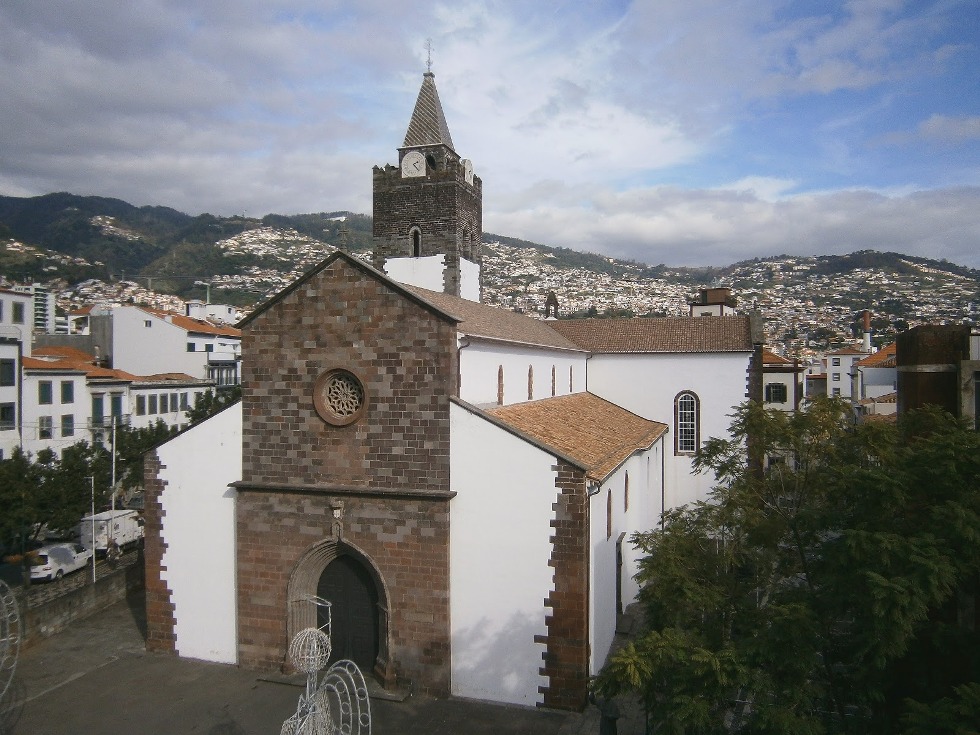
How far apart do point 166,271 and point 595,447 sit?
5274 inches

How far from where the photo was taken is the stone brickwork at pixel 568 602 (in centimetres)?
1314

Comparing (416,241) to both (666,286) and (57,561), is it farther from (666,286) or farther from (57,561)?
(666,286)

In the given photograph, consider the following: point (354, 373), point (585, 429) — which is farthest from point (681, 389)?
point (354, 373)

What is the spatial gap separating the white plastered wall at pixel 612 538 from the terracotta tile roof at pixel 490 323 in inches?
185

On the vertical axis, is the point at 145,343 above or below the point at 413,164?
below

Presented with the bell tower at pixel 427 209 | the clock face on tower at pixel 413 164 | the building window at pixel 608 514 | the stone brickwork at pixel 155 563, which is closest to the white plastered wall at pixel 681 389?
the bell tower at pixel 427 209

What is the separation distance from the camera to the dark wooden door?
49.4ft

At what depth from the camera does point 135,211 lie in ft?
646

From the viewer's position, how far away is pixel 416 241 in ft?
82.9

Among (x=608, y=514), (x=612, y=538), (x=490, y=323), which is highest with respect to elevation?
(x=490, y=323)

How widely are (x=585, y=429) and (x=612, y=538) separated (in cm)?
395

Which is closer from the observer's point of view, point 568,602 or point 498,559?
point 568,602

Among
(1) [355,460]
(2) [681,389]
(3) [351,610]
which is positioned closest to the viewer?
(1) [355,460]

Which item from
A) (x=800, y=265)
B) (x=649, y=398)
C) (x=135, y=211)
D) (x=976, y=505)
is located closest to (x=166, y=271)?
(x=135, y=211)
